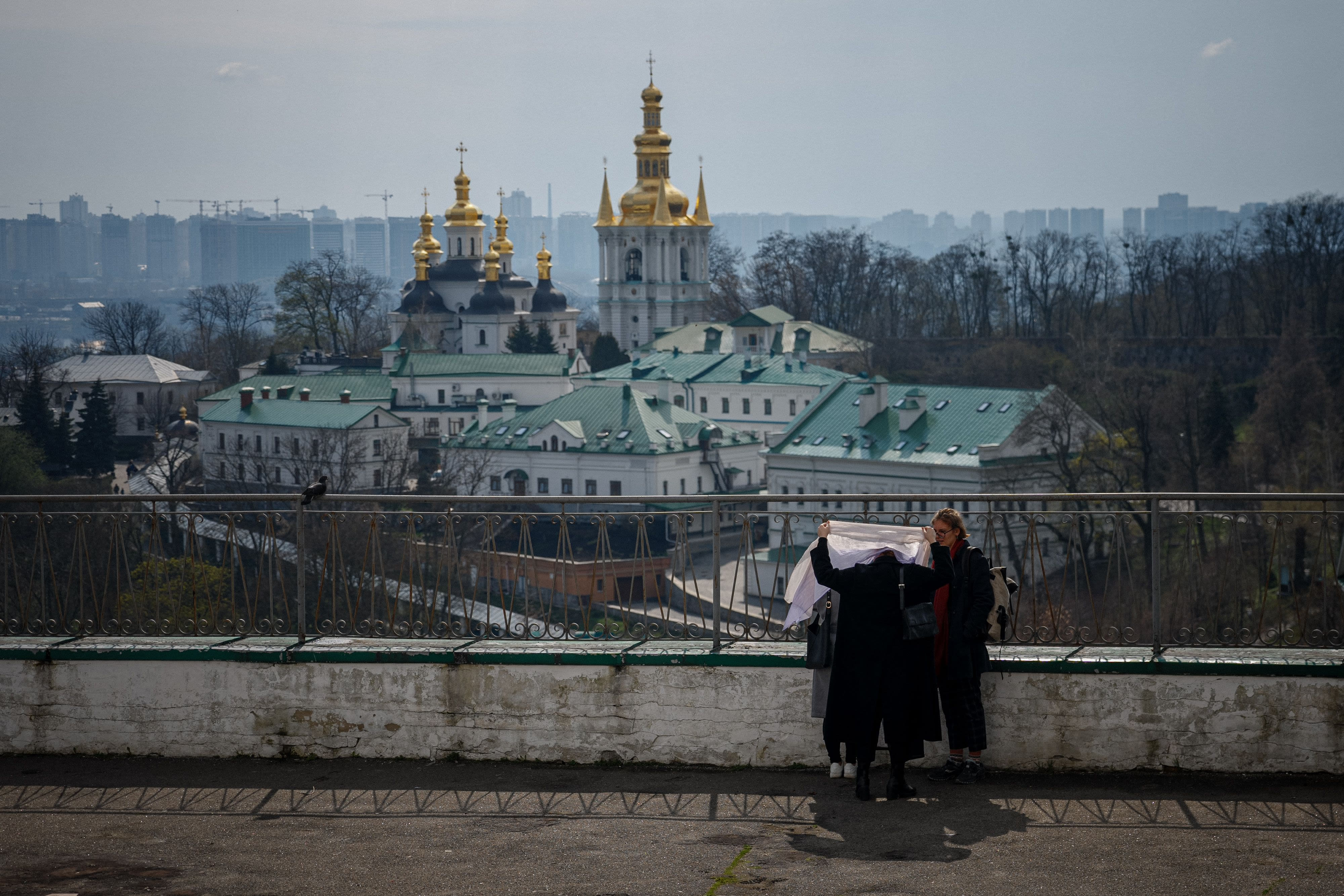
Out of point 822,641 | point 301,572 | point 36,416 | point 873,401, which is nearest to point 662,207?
point 36,416

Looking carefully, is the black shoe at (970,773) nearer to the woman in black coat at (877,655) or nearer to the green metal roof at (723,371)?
the woman in black coat at (877,655)

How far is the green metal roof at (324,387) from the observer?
8331cm

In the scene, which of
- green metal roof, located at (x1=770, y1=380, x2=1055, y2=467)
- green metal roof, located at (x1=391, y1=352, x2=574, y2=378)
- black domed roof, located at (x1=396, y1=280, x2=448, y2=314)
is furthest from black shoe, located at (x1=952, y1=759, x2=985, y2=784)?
black domed roof, located at (x1=396, y1=280, x2=448, y2=314)

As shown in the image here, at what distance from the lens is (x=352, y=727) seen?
294 inches

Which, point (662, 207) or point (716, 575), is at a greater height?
point (662, 207)

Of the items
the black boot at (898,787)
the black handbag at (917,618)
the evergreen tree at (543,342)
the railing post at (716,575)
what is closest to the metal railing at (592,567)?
the railing post at (716,575)

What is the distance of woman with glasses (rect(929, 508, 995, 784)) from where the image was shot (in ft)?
22.2

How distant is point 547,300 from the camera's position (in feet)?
360

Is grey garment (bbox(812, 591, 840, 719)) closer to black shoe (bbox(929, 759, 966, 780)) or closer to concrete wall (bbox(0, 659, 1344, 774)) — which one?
concrete wall (bbox(0, 659, 1344, 774))

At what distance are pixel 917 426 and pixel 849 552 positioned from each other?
49180 millimetres

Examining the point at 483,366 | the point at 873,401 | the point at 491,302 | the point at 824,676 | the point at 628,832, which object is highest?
the point at 491,302

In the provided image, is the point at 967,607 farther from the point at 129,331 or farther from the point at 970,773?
the point at 129,331

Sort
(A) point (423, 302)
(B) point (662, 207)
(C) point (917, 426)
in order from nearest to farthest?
(C) point (917, 426) < (A) point (423, 302) < (B) point (662, 207)

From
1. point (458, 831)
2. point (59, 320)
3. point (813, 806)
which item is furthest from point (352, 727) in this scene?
point (59, 320)
